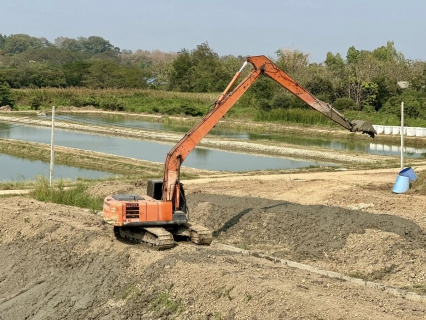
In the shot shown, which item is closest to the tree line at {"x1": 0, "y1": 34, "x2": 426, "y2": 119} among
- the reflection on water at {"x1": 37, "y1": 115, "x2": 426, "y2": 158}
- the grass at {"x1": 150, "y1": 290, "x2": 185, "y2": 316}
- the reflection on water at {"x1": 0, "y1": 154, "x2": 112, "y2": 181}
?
the reflection on water at {"x1": 37, "y1": 115, "x2": 426, "y2": 158}

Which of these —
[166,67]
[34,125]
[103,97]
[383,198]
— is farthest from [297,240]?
[166,67]

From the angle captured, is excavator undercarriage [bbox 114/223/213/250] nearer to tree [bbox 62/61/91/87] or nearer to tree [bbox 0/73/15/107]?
tree [bbox 0/73/15/107]

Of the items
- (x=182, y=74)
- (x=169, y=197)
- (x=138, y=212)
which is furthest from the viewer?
(x=182, y=74)

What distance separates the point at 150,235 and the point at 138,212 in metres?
0.52

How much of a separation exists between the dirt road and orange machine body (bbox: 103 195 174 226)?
0.53m

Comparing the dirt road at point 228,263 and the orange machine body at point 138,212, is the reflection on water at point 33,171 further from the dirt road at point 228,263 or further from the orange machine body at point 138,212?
the orange machine body at point 138,212

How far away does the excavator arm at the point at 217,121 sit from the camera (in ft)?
45.5

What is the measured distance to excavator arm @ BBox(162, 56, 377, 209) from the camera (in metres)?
13.9

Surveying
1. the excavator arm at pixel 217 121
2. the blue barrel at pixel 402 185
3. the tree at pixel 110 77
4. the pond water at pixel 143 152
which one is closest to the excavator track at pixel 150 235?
the excavator arm at pixel 217 121

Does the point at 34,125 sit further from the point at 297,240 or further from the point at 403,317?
the point at 403,317

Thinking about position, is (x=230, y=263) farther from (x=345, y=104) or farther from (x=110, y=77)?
(x=110, y=77)

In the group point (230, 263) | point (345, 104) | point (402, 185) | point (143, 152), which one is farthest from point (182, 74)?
point (230, 263)

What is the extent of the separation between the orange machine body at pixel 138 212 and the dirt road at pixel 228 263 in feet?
1.74

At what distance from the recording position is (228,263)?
11922 millimetres
